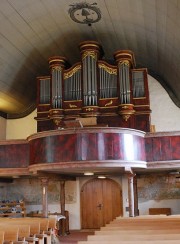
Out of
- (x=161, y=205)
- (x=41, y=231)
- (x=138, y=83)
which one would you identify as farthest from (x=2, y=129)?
(x=161, y=205)

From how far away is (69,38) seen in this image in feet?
49.1

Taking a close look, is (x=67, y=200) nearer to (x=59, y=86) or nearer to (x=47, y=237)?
(x=59, y=86)

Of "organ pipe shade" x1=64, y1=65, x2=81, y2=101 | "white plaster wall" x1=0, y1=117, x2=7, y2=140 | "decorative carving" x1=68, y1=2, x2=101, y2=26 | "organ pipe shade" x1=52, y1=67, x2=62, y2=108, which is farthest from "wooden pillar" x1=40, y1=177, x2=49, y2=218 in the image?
"decorative carving" x1=68, y1=2, x2=101, y2=26

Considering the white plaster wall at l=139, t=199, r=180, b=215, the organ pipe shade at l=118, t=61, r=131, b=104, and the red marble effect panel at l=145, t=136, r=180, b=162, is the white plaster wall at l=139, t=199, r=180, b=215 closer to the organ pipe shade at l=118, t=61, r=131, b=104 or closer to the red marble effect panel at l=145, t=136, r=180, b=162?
the red marble effect panel at l=145, t=136, r=180, b=162

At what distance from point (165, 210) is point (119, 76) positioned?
617 centimetres

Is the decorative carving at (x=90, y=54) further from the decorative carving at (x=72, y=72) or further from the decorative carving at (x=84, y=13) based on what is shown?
the decorative carving at (x=84, y=13)

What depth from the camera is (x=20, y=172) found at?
1305 centimetres

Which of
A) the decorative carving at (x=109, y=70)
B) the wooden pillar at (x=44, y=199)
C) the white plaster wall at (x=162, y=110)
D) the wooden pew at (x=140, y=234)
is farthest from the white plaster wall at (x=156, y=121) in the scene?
the wooden pew at (x=140, y=234)

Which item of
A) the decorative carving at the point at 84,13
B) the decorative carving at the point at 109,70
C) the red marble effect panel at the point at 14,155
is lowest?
the red marble effect panel at the point at 14,155

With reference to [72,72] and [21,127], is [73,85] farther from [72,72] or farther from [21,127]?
[21,127]

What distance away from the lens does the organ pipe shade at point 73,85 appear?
14.6 metres

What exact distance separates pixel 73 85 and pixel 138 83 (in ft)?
8.76

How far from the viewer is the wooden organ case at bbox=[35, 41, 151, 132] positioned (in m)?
14.2

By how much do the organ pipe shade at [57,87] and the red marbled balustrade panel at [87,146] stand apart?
303 cm
